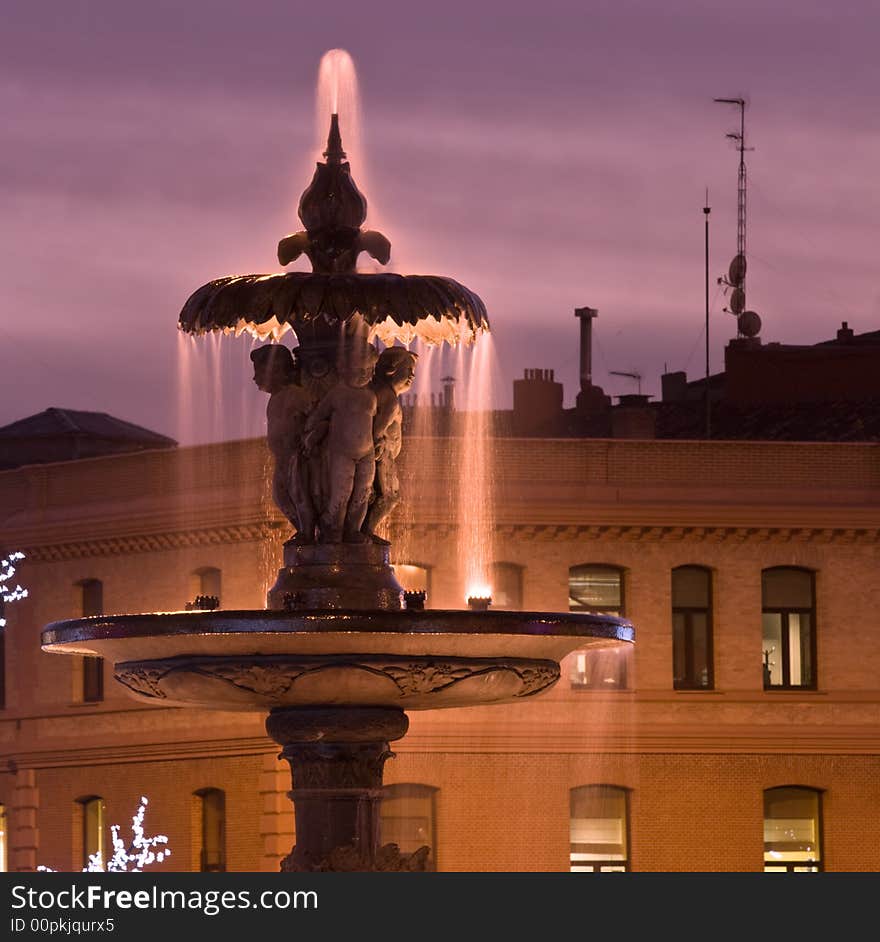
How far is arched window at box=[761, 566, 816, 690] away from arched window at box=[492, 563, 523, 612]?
382 centimetres

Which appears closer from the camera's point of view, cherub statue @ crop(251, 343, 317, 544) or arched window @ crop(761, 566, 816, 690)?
cherub statue @ crop(251, 343, 317, 544)

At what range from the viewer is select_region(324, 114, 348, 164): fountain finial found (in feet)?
62.4

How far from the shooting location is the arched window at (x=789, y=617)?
149 ft

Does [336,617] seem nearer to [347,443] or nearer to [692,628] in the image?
[347,443]

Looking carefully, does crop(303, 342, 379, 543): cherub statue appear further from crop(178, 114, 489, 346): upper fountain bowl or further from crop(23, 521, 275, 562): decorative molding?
crop(23, 521, 275, 562): decorative molding

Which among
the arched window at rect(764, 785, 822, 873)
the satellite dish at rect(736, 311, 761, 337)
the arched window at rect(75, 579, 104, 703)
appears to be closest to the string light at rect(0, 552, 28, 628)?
the arched window at rect(75, 579, 104, 703)

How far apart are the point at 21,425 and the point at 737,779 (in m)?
21.0

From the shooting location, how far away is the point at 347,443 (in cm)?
1816

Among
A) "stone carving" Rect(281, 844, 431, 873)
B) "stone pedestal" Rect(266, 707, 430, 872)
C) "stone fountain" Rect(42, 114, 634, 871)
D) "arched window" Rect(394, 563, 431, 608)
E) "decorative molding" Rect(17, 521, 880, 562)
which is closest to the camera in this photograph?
"stone fountain" Rect(42, 114, 634, 871)

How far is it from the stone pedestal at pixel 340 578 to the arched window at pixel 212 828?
27538 millimetres

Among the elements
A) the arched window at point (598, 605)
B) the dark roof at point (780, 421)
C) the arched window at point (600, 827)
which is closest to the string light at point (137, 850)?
the arched window at point (600, 827)

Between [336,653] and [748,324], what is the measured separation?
142ft

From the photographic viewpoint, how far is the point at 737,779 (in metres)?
45.0

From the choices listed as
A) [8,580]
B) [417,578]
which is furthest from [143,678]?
[8,580]
